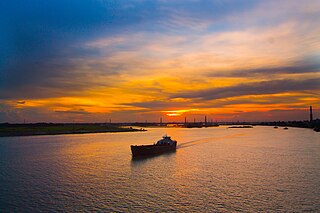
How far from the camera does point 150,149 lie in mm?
62062

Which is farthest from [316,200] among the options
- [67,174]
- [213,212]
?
[67,174]

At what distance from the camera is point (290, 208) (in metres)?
23.4

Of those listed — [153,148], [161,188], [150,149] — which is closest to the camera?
[161,188]

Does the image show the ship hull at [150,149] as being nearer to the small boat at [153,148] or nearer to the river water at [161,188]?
the small boat at [153,148]

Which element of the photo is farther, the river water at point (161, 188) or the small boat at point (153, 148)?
the small boat at point (153, 148)

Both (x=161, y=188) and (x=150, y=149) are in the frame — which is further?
(x=150, y=149)

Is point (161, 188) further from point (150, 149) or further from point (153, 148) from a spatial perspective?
point (153, 148)

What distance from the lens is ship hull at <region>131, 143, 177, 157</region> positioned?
190 feet

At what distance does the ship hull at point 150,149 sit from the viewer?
57938mm

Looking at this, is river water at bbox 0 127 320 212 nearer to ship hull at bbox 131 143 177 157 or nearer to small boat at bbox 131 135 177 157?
ship hull at bbox 131 143 177 157

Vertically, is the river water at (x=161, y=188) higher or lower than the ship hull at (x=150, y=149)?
lower

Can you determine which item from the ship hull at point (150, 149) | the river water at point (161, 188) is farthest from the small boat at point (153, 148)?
the river water at point (161, 188)

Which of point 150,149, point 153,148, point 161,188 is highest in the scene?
point 153,148

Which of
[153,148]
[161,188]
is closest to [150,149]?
[153,148]
